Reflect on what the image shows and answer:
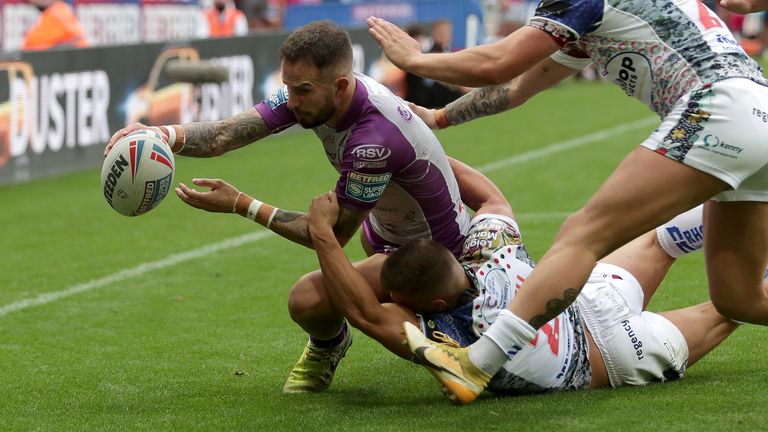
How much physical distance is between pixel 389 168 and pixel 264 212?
60cm

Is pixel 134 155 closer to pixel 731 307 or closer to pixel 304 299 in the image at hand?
pixel 304 299

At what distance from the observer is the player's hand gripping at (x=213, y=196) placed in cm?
534

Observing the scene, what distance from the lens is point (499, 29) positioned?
94.7 feet

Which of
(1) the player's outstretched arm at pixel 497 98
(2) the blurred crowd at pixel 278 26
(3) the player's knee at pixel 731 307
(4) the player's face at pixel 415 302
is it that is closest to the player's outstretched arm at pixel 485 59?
(1) the player's outstretched arm at pixel 497 98

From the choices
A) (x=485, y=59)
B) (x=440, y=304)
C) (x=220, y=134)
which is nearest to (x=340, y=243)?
(x=440, y=304)

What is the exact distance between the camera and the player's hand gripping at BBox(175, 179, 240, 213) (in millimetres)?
5344

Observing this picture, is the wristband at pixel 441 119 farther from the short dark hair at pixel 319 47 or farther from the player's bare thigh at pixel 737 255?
the player's bare thigh at pixel 737 255

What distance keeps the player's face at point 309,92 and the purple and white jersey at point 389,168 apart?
0.15 meters

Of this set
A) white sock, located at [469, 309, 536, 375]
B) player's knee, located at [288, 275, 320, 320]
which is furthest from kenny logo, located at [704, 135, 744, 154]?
player's knee, located at [288, 275, 320, 320]

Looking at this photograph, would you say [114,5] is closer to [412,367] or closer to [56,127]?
[56,127]

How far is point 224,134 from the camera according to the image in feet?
19.2

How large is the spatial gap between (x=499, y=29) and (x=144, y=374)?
78.0 feet

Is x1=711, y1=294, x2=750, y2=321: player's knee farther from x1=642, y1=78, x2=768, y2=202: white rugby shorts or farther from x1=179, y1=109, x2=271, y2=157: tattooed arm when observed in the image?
x1=179, y1=109, x2=271, y2=157: tattooed arm

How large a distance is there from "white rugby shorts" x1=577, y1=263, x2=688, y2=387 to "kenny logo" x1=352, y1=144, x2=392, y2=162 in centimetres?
112
